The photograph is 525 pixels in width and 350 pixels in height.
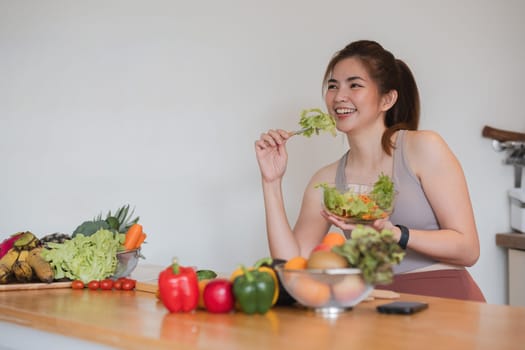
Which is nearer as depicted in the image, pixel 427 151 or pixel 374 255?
pixel 374 255

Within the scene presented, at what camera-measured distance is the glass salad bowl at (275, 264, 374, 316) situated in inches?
56.1

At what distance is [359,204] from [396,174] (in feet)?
1.74

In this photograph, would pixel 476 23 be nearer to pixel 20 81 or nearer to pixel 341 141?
pixel 341 141

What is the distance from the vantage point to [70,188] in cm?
302

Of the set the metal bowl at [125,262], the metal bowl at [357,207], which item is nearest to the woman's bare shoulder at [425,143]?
the metal bowl at [357,207]

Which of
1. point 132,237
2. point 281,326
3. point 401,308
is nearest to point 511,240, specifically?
point 132,237

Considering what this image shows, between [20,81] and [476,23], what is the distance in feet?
8.24

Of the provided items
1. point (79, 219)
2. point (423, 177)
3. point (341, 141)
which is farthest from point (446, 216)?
point (79, 219)

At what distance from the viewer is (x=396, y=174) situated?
2.49 metres

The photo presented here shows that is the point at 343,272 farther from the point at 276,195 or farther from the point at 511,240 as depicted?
the point at 511,240

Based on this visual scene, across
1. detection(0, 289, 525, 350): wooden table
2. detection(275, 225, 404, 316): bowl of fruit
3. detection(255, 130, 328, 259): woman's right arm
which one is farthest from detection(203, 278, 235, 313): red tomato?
detection(255, 130, 328, 259): woman's right arm

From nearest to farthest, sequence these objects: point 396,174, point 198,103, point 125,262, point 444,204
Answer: point 125,262
point 444,204
point 396,174
point 198,103

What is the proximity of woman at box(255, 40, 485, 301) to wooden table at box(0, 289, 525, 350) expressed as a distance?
2.20ft

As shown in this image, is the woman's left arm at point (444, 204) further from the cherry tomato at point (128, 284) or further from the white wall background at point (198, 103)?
the white wall background at point (198, 103)
